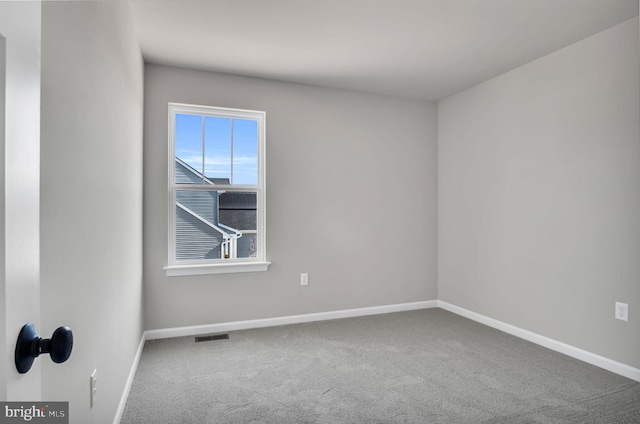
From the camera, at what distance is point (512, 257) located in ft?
11.6

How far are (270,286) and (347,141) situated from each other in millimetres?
1803

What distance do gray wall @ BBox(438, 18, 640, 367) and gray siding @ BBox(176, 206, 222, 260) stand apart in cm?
273

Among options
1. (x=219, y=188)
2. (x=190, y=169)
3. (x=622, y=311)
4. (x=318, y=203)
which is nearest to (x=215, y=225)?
(x=219, y=188)

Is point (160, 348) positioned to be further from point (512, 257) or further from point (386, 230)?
point (512, 257)

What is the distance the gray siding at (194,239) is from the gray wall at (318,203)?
16 cm

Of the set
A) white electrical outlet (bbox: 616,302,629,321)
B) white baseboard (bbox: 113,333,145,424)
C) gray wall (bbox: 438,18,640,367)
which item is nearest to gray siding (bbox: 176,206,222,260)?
white baseboard (bbox: 113,333,145,424)

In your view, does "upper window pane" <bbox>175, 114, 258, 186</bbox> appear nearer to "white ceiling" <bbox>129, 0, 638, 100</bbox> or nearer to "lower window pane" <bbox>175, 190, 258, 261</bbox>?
"lower window pane" <bbox>175, 190, 258, 261</bbox>

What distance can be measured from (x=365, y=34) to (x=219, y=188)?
196 centimetres

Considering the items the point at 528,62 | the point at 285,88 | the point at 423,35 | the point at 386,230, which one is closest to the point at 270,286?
the point at 386,230

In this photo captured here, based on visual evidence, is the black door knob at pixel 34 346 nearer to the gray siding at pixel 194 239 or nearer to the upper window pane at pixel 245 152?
the gray siding at pixel 194 239

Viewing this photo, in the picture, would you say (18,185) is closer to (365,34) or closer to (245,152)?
(365,34)

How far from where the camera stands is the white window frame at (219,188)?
3471mm

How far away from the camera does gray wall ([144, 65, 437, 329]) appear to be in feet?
11.2

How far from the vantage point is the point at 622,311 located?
8.78ft
